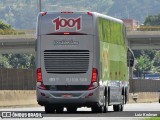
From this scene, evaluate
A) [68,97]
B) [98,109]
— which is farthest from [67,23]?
[98,109]

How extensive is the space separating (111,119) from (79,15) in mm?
6263

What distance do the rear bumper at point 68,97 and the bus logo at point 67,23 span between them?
2.48 meters

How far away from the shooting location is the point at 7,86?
4944 centimetres

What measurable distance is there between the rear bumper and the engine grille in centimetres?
82

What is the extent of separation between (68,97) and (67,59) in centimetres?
146

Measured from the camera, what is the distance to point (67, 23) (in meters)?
34.9

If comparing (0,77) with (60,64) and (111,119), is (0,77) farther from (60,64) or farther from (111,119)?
(111,119)

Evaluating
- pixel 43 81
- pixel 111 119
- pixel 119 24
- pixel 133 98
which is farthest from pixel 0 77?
pixel 133 98

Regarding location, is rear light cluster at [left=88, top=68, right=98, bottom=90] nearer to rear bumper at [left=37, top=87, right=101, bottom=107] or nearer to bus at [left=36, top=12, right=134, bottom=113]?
bus at [left=36, top=12, right=134, bottom=113]

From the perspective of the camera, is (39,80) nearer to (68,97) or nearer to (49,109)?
(68,97)

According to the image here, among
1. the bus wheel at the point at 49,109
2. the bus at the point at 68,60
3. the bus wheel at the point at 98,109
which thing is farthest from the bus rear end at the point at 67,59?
the bus wheel at the point at 98,109

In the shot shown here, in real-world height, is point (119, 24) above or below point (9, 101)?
above

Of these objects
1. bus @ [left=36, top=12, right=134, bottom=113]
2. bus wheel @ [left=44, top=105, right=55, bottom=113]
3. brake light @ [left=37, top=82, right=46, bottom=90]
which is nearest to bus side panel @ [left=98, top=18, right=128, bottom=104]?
bus @ [left=36, top=12, right=134, bottom=113]

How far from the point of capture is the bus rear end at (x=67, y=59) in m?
34.8
